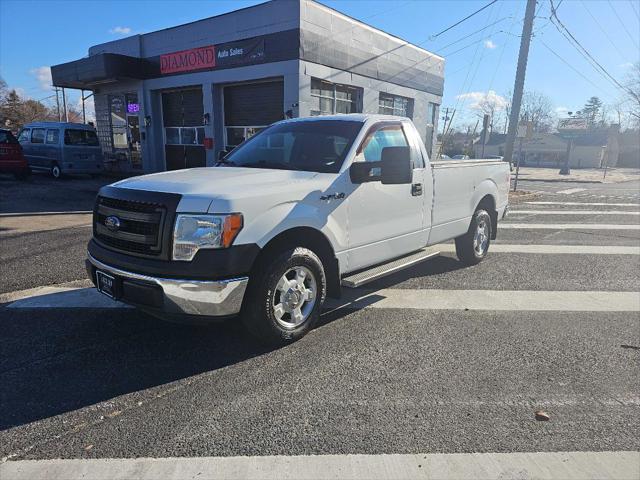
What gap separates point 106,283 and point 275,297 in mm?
1356

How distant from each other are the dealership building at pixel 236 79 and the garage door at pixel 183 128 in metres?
A: 0.04

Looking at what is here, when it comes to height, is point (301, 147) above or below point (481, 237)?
above

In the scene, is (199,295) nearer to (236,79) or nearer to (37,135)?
(236,79)

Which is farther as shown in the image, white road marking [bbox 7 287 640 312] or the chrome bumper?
white road marking [bbox 7 287 640 312]

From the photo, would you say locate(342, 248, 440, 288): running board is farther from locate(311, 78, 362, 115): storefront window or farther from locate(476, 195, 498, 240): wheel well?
locate(311, 78, 362, 115): storefront window

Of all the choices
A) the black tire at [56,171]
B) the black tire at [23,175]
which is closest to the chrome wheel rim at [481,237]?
the black tire at [23,175]

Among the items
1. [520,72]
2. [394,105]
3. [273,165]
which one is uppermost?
[520,72]

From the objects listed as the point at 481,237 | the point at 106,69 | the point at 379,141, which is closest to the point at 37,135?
the point at 106,69

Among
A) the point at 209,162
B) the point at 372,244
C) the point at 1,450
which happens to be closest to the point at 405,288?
the point at 372,244

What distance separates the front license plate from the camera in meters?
3.53

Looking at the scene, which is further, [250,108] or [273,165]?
[250,108]

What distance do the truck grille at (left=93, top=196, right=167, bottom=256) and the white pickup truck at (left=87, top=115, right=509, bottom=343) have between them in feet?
0.04

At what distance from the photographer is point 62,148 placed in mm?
17188

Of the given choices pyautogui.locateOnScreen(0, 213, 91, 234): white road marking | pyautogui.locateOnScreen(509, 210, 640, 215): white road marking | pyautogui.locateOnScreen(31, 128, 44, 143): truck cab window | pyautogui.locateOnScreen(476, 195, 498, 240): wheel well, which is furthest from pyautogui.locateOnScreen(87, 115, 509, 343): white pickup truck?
pyautogui.locateOnScreen(31, 128, 44, 143): truck cab window
